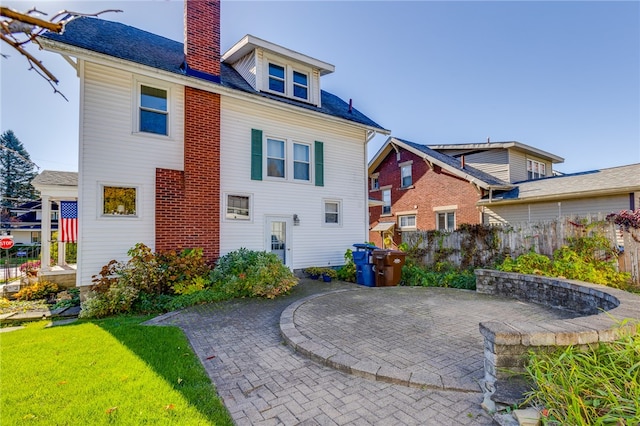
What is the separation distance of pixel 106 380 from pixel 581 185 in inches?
686

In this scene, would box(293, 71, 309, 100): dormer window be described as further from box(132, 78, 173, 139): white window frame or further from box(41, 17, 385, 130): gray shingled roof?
box(132, 78, 173, 139): white window frame

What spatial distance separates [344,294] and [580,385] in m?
5.36

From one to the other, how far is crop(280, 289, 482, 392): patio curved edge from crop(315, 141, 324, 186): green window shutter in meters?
7.07

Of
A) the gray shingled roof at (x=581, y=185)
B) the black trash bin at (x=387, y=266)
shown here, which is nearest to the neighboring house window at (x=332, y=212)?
the black trash bin at (x=387, y=266)

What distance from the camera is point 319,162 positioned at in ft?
35.6

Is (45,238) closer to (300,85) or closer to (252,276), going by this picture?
(252,276)

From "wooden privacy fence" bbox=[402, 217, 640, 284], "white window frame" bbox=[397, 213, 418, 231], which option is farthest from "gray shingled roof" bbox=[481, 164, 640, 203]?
"wooden privacy fence" bbox=[402, 217, 640, 284]

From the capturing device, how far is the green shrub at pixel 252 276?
23.6 feet

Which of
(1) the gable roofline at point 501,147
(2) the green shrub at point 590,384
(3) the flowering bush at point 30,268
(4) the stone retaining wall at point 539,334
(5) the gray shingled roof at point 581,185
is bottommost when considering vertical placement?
(3) the flowering bush at point 30,268

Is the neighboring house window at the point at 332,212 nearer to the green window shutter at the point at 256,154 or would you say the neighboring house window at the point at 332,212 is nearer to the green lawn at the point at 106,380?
the green window shutter at the point at 256,154

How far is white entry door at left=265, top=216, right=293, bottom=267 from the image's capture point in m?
9.83

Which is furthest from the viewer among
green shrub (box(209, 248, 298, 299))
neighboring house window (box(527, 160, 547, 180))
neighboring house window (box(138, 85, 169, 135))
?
neighboring house window (box(527, 160, 547, 180))

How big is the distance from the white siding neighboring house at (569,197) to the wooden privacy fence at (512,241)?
373cm

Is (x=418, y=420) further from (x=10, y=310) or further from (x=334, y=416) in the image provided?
(x=10, y=310)
